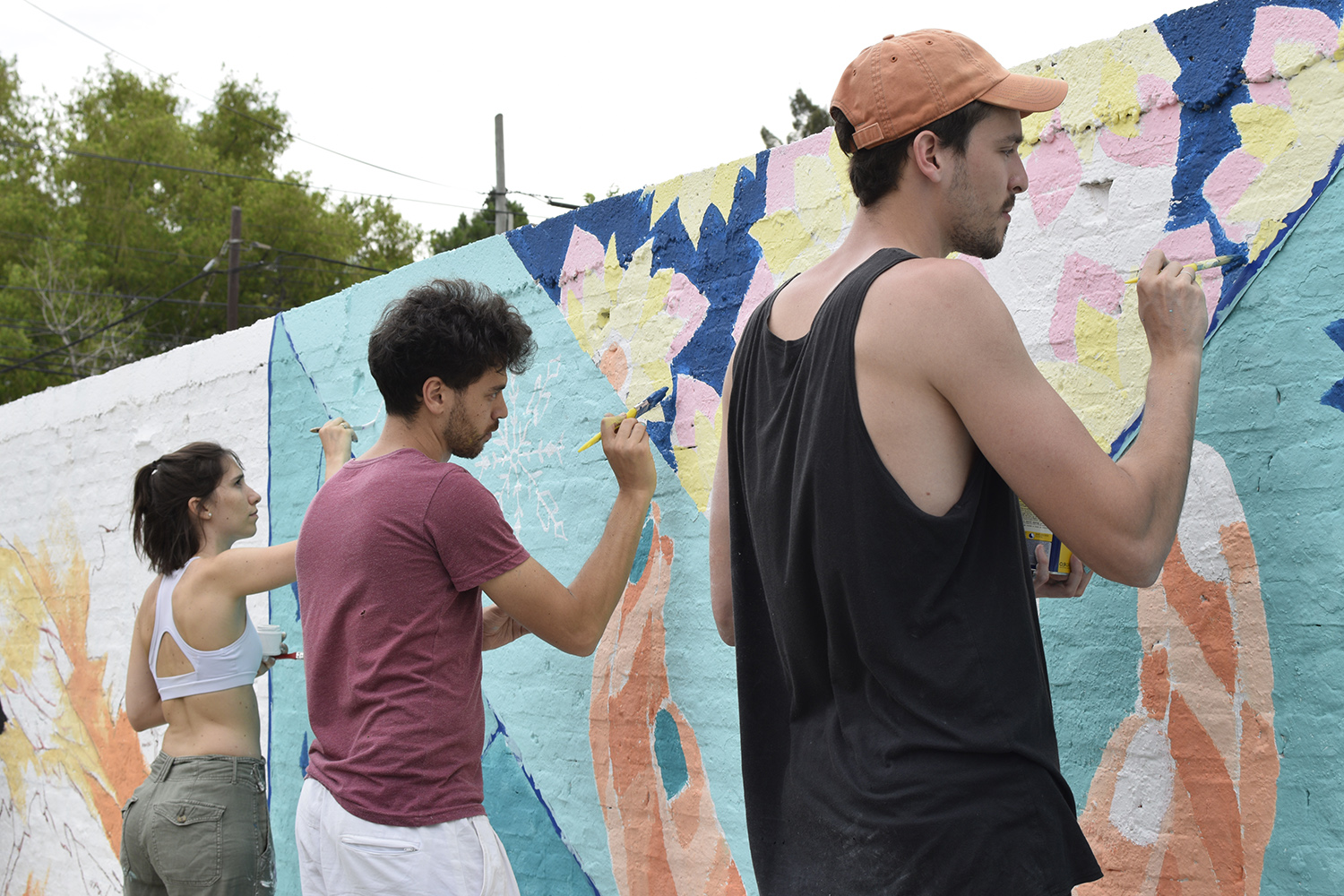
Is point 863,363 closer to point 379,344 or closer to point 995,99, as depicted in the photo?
point 995,99

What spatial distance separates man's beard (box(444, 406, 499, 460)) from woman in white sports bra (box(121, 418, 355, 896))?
1000 millimetres

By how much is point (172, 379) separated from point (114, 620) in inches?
48.1

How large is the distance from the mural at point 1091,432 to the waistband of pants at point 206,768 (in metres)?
0.75

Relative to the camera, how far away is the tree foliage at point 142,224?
26.2 m

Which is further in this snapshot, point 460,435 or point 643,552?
point 643,552

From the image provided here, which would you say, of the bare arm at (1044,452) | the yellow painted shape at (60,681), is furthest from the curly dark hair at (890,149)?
the yellow painted shape at (60,681)

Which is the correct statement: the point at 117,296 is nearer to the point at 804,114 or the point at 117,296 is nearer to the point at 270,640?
the point at 804,114

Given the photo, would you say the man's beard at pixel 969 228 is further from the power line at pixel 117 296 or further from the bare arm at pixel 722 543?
the power line at pixel 117 296

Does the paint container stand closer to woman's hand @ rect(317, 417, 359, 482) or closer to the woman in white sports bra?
the woman in white sports bra

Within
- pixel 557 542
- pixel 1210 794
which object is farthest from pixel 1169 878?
pixel 557 542

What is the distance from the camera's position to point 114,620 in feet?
17.9

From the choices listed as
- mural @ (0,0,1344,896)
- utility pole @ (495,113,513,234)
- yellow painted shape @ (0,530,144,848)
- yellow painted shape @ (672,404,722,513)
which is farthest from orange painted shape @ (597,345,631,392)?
utility pole @ (495,113,513,234)

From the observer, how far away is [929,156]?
1620 mm

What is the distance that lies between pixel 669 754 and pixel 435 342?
1.33 metres
